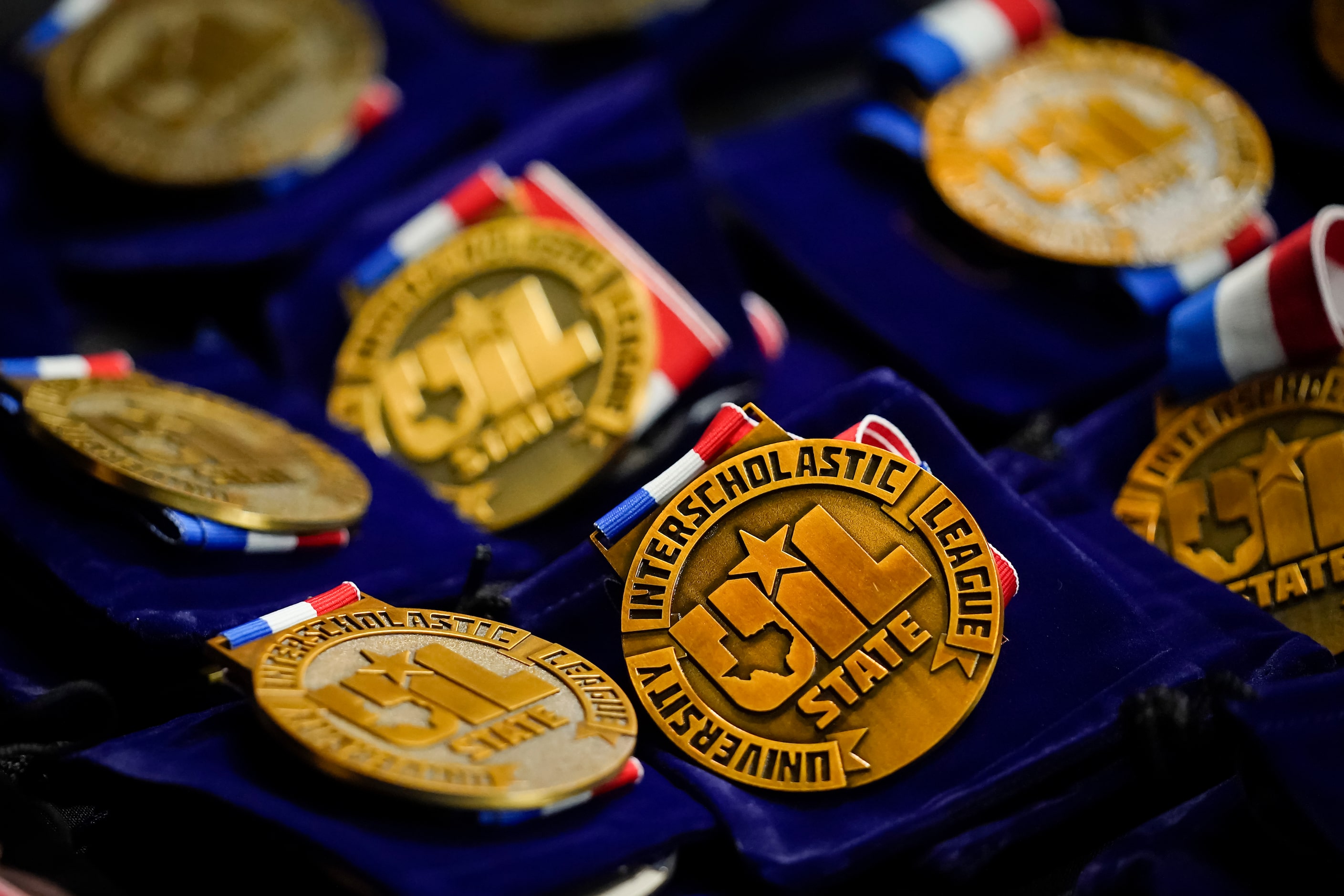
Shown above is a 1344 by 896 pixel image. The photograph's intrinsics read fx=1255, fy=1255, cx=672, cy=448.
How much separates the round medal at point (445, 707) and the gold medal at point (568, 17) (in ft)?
3.48

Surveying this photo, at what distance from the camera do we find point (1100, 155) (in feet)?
4.48

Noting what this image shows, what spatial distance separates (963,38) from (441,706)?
107 centimetres

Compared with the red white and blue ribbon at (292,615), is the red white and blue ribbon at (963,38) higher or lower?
higher

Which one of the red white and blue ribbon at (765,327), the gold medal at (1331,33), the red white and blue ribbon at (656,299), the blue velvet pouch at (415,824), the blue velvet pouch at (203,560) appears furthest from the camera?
the gold medal at (1331,33)

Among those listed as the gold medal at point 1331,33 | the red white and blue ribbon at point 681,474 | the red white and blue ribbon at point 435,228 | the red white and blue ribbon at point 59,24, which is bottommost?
the red white and blue ribbon at point 681,474

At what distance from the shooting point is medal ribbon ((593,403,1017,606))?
89 cm

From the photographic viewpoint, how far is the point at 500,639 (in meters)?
0.90

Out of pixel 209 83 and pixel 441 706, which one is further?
pixel 209 83

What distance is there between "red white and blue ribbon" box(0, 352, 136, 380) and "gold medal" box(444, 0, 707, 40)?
0.75 m

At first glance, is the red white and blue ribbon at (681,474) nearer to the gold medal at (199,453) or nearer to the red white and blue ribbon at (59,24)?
the gold medal at (199,453)

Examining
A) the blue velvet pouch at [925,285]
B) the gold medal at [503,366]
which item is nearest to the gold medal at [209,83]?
the gold medal at [503,366]

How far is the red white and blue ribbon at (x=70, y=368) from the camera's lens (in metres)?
1.12

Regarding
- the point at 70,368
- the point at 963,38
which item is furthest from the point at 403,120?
the point at 963,38

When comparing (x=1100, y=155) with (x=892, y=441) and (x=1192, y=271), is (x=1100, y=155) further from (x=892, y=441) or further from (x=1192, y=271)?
(x=892, y=441)
